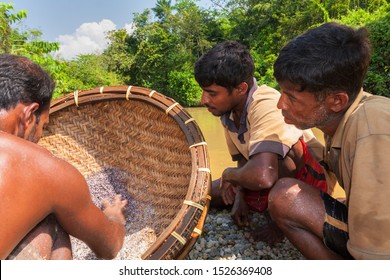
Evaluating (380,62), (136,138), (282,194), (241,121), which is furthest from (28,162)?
(380,62)

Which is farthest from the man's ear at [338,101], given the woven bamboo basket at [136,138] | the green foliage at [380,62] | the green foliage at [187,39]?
the green foliage at [187,39]

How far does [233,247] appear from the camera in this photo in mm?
2047

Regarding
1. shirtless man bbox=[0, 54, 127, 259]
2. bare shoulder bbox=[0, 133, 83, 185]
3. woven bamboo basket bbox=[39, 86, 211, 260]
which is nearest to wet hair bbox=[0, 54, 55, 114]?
shirtless man bbox=[0, 54, 127, 259]

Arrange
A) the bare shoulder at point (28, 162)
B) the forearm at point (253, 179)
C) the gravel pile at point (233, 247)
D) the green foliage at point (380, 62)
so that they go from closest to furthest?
the bare shoulder at point (28, 162), the forearm at point (253, 179), the gravel pile at point (233, 247), the green foliage at point (380, 62)

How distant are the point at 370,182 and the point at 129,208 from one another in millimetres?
1806

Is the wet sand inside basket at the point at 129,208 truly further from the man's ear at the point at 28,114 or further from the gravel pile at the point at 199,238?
the man's ear at the point at 28,114

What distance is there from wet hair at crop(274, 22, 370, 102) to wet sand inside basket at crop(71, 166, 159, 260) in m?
1.36

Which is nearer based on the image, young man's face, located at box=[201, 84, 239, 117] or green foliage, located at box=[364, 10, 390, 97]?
young man's face, located at box=[201, 84, 239, 117]

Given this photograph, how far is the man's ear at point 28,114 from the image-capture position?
3.89 ft

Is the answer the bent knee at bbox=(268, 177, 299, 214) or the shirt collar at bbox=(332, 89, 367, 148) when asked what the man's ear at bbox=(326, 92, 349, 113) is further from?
the bent knee at bbox=(268, 177, 299, 214)

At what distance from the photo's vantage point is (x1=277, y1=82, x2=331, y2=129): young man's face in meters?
1.42

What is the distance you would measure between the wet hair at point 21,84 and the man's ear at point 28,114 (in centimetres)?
2

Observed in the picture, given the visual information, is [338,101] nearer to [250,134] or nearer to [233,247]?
[250,134]

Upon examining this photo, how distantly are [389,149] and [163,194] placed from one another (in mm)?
1534
